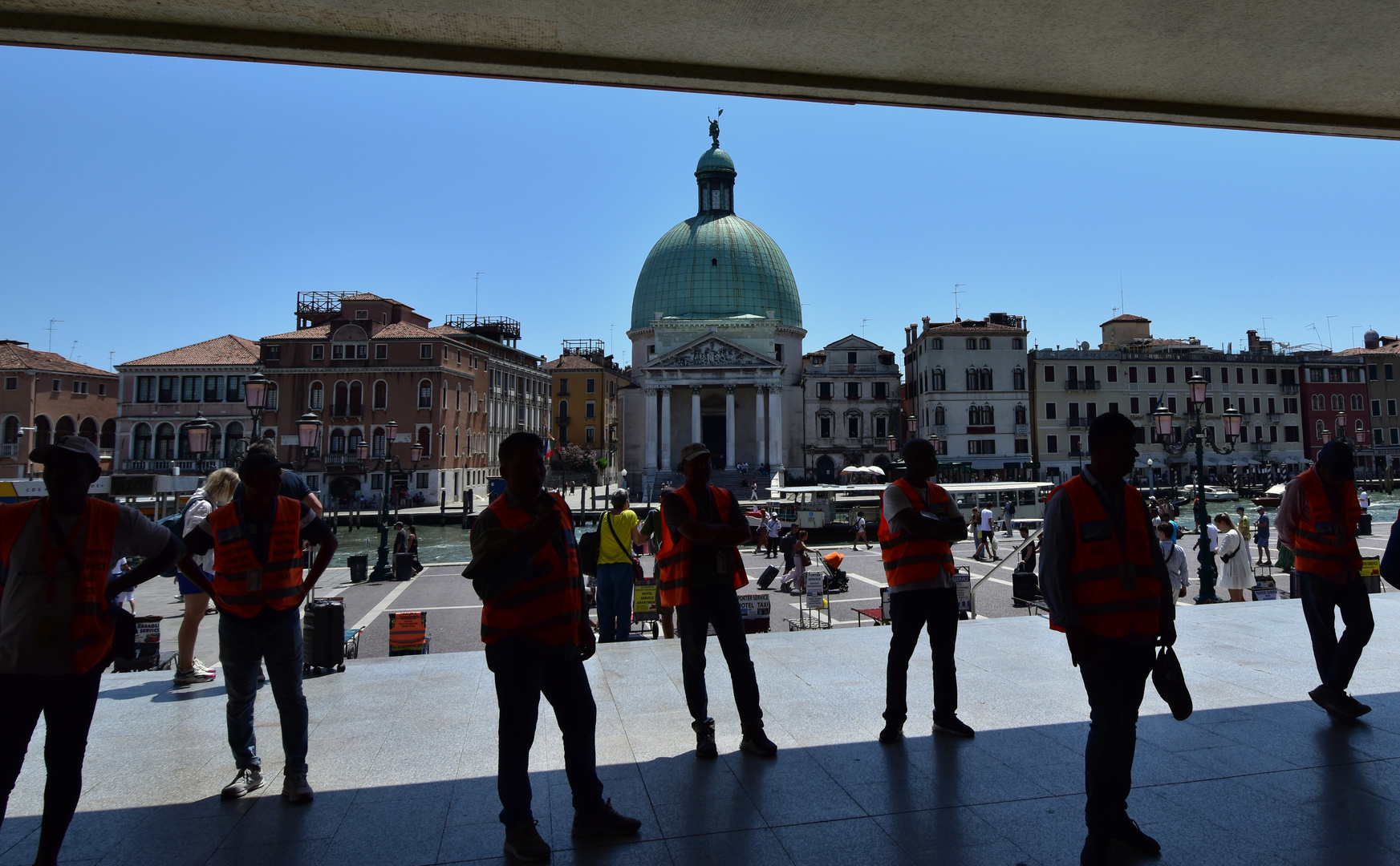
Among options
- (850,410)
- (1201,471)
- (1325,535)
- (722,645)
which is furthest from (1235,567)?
(850,410)

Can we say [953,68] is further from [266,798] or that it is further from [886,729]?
[266,798]

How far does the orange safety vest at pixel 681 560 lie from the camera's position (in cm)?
434

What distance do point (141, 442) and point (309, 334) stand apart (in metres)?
11.7

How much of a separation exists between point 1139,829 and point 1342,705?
2.31 m

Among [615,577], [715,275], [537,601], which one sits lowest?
[615,577]

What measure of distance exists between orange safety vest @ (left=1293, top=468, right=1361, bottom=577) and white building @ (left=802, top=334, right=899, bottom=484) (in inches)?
2085

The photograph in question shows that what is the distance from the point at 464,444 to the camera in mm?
54000

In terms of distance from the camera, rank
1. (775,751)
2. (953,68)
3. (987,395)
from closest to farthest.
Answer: (775,751) < (953,68) < (987,395)

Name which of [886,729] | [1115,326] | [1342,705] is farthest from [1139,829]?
[1115,326]

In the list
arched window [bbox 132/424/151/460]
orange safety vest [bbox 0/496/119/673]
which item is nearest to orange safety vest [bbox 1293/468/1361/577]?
orange safety vest [bbox 0/496/119/673]

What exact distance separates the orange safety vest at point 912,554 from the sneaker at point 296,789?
9.52 feet

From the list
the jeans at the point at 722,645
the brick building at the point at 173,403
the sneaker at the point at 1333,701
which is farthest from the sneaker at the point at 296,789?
the brick building at the point at 173,403

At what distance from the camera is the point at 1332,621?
4.98 metres

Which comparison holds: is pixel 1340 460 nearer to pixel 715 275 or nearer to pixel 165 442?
pixel 715 275
